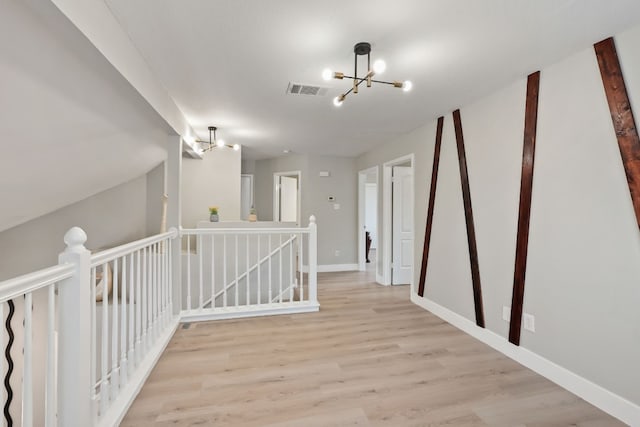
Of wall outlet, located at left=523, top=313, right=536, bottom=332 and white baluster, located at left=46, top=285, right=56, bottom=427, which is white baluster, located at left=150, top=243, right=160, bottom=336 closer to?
white baluster, located at left=46, top=285, right=56, bottom=427

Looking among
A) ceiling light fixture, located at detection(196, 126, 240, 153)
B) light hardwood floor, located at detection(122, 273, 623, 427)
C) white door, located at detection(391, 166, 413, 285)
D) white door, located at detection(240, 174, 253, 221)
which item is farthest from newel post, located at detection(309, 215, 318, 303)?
white door, located at detection(240, 174, 253, 221)

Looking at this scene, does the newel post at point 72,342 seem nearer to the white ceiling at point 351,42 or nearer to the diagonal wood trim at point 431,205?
the white ceiling at point 351,42

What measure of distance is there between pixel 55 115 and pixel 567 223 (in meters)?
3.28

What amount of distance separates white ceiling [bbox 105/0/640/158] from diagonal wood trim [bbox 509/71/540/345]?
216mm

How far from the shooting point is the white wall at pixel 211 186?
16.9ft

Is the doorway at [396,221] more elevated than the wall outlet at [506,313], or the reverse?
the doorway at [396,221]

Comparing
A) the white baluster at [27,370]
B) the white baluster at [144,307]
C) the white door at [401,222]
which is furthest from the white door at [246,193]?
the white baluster at [27,370]

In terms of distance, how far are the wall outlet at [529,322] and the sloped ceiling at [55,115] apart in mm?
3316

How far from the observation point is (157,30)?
1.85m

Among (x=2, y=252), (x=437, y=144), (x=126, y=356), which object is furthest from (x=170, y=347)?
(x=437, y=144)

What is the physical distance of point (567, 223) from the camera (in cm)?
218

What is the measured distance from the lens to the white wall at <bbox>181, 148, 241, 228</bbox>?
516 centimetres

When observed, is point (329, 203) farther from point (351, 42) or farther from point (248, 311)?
point (351, 42)

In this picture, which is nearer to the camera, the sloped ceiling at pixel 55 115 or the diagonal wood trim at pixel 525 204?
the sloped ceiling at pixel 55 115
